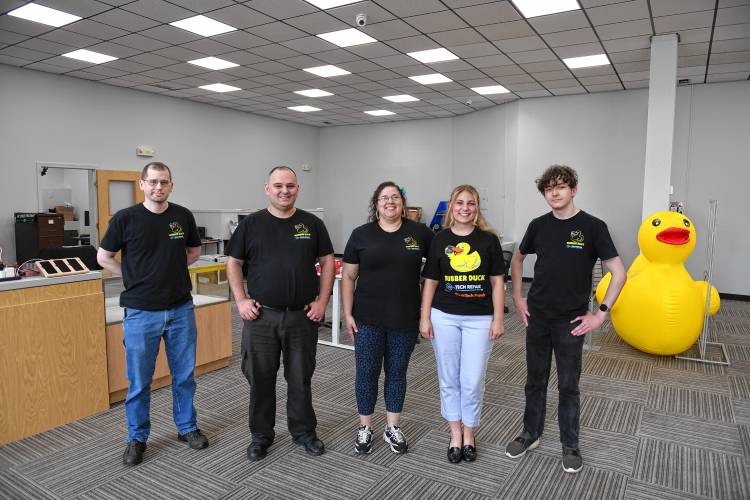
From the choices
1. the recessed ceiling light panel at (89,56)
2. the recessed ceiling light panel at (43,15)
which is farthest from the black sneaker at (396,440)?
the recessed ceiling light panel at (89,56)

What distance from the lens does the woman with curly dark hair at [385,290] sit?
2426mm

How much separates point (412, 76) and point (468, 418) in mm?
5357

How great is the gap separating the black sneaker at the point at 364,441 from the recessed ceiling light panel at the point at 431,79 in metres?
5.29

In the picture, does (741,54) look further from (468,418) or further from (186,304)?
(186,304)

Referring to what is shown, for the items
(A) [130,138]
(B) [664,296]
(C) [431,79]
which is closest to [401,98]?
(C) [431,79]

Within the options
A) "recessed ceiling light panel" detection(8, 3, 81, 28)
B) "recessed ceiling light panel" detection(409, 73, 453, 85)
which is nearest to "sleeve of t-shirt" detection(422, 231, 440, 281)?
"recessed ceiling light panel" detection(8, 3, 81, 28)

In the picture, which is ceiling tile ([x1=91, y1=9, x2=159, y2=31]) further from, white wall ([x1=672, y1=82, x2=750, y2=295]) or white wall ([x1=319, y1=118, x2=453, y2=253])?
white wall ([x1=672, y1=82, x2=750, y2=295])

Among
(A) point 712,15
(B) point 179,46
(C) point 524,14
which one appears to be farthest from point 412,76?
(A) point 712,15

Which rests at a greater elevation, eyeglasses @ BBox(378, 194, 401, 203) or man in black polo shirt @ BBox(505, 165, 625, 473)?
eyeglasses @ BBox(378, 194, 401, 203)

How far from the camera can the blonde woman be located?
2373 mm

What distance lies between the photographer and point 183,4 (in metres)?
4.36

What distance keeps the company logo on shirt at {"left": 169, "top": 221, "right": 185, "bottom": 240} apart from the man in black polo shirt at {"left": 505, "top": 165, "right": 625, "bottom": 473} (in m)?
1.76

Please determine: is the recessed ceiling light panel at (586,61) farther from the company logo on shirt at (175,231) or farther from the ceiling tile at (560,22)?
the company logo on shirt at (175,231)

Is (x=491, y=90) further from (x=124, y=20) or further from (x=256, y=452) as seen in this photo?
(x=256, y=452)
